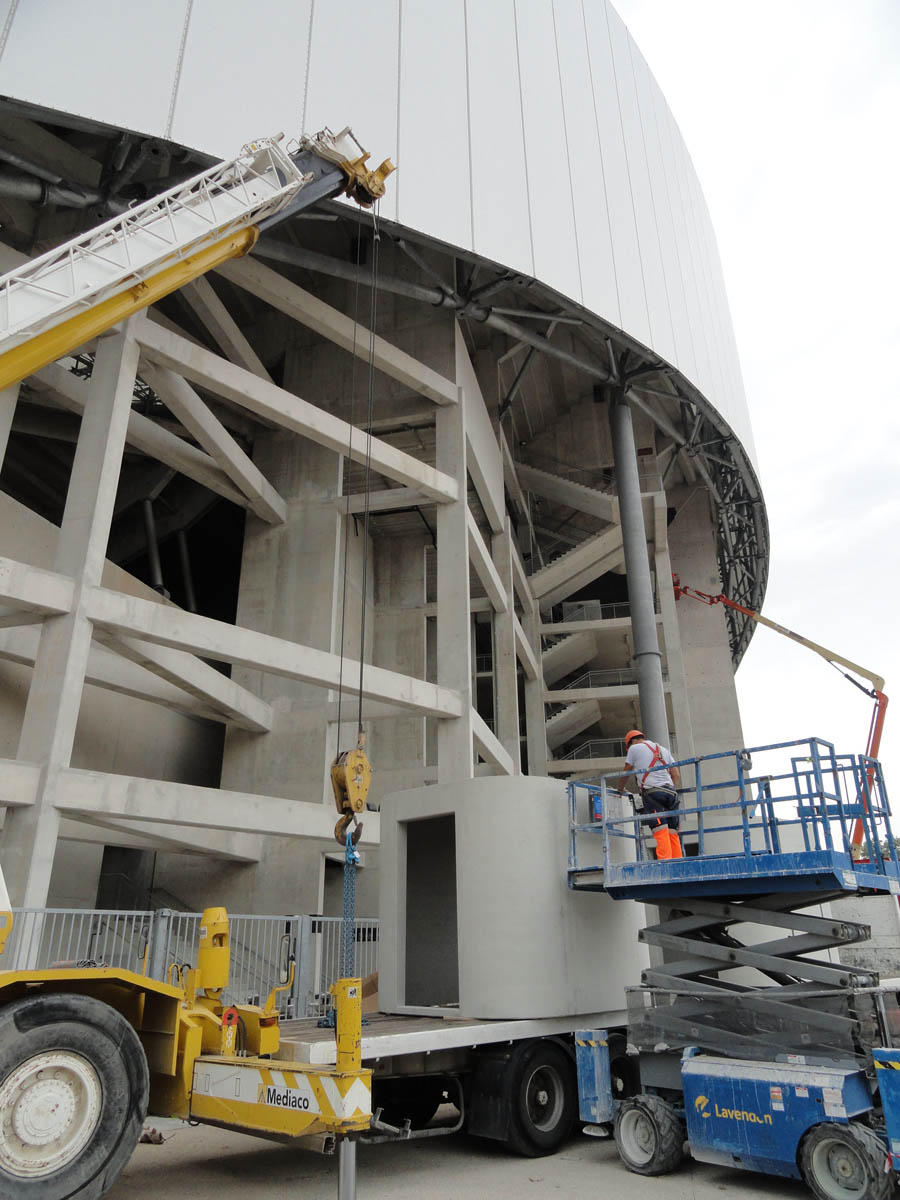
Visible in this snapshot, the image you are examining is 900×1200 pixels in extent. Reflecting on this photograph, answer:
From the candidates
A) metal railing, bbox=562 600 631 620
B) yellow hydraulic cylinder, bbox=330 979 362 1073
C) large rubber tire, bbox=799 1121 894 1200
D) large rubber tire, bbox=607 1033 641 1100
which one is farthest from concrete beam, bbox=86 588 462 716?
metal railing, bbox=562 600 631 620

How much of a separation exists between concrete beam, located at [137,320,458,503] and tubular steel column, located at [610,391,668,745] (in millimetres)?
5843

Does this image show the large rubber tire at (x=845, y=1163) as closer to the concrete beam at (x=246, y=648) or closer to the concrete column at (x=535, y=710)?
the concrete beam at (x=246, y=648)

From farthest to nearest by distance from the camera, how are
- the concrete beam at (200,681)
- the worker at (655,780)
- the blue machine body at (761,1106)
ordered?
the concrete beam at (200,681) < the worker at (655,780) < the blue machine body at (761,1106)

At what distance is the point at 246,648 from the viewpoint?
51.0ft

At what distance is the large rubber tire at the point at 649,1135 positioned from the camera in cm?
717

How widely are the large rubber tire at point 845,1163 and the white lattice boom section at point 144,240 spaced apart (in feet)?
32.4

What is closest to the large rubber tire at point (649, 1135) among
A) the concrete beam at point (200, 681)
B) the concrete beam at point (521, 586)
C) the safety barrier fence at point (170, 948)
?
the safety barrier fence at point (170, 948)

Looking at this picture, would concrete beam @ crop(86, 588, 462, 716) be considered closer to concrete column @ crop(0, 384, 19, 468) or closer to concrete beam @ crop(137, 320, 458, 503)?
concrete column @ crop(0, 384, 19, 468)

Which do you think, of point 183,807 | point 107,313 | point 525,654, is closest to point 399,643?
point 525,654

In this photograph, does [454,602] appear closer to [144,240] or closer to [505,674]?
[505,674]

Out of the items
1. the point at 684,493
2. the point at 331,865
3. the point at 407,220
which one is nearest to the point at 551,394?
the point at 684,493

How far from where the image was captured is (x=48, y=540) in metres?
16.9

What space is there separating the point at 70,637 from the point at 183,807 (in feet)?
11.2

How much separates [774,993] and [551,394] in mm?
28006
